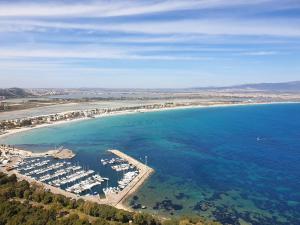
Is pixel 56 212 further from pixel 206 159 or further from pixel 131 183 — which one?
pixel 206 159

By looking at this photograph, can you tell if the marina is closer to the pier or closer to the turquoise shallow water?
the pier

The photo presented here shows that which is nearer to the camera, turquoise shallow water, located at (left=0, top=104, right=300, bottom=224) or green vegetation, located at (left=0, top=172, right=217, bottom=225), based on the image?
green vegetation, located at (left=0, top=172, right=217, bottom=225)

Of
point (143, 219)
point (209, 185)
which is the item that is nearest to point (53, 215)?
point (143, 219)

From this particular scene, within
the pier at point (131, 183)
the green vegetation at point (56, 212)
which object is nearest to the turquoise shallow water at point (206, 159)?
the pier at point (131, 183)

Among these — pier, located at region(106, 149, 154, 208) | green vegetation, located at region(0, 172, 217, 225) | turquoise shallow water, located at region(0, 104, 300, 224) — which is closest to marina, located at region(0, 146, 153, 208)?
pier, located at region(106, 149, 154, 208)

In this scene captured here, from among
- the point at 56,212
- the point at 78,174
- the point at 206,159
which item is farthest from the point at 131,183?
the point at 206,159

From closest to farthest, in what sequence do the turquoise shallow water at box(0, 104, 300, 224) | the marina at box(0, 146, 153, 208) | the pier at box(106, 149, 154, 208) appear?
the turquoise shallow water at box(0, 104, 300, 224) → the pier at box(106, 149, 154, 208) → the marina at box(0, 146, 153, 208)
